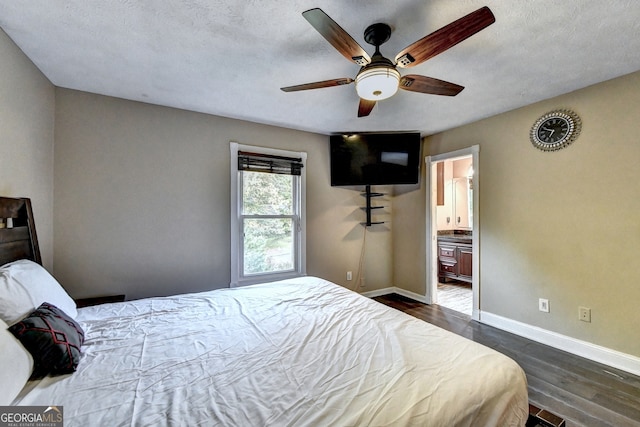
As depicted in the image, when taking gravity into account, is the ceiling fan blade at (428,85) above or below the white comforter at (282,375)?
above

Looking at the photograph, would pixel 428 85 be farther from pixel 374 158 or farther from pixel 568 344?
pixel 568 344

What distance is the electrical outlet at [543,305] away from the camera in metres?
2.67

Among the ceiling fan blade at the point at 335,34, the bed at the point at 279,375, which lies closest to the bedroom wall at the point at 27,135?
the bed at the point at 279,375

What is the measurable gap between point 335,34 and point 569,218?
110 inches

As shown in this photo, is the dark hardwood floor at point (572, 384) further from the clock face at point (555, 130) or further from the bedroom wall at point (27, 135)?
the bedroom wall at point (27, 135)

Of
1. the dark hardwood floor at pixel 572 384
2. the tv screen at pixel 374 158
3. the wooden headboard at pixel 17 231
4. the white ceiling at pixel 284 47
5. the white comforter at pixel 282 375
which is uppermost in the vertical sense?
the white ceiling at pixel 284 47

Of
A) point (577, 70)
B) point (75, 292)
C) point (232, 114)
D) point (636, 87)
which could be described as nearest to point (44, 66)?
point (232, 114)

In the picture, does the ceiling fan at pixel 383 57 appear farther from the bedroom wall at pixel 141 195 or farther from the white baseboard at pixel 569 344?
the white baseboard at pixel 569 344

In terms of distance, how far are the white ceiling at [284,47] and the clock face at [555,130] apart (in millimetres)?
221

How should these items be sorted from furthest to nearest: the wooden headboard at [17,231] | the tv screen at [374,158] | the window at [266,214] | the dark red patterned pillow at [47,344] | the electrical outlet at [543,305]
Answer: the tv screen at [374,158]
the window at [266,214]
the electrical outlet at [543,305]
the wooden headboard at [17,231]
the dark red patterned pillow at [47,344]

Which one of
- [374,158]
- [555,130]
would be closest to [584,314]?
[555,130]

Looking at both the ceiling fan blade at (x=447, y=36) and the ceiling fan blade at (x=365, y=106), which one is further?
the ceiling fan blade at (x=365, y=106)

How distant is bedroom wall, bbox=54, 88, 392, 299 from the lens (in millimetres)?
2402

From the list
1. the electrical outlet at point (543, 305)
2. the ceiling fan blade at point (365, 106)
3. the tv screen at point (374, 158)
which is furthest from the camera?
the tv screen at point (374, 158)
